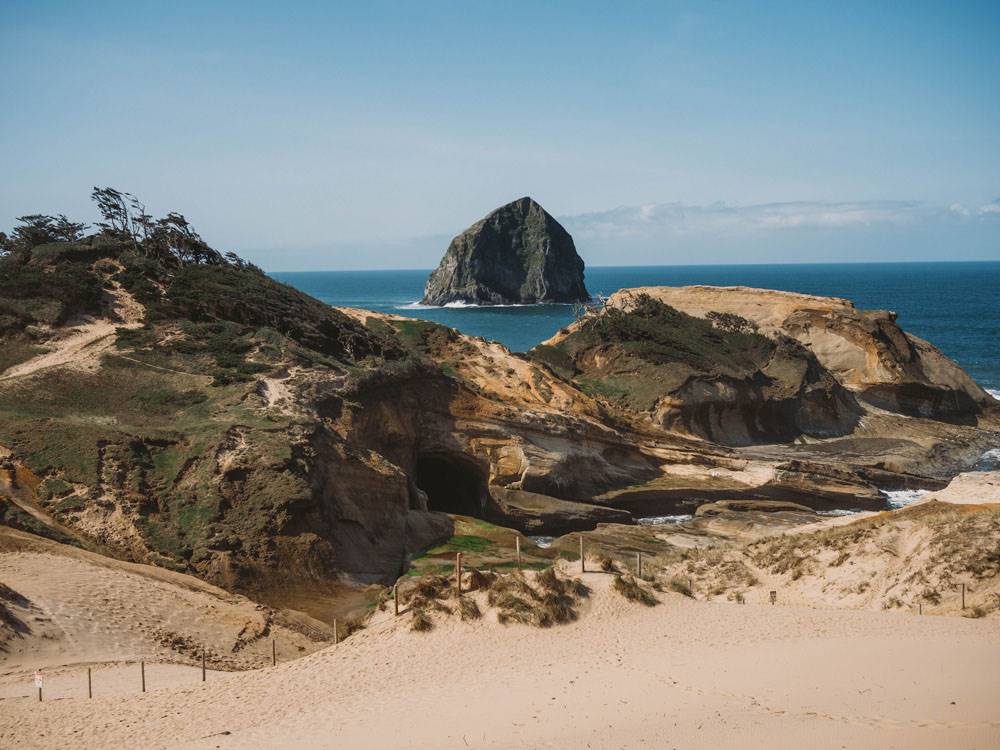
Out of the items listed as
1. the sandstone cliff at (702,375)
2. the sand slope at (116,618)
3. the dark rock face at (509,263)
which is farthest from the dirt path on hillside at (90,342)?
the dark rock face at (509,263)

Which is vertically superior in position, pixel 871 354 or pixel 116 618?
pixel 871 354

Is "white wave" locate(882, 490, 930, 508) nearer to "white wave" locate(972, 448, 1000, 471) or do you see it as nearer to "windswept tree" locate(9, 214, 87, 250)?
"white wave" locate(972, 448, 1000, 471)

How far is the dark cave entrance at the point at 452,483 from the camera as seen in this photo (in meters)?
34.7

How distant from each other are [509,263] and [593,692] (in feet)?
369

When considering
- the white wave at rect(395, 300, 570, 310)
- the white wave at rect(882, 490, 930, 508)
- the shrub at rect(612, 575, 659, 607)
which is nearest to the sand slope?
the shrub at rect(612, 575, 659, 607)

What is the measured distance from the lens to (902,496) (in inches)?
1542

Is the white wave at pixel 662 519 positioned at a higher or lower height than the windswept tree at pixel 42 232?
lower

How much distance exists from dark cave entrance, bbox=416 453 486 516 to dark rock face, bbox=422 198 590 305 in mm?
86485

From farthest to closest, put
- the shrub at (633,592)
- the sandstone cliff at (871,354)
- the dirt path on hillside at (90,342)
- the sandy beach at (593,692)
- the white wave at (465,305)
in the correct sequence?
the white wave at (465,305), the sandstone cliff at (871,354), the dirt path on hillside at (90,342), the shrub at (633,592), the sandy beach at (593,692)

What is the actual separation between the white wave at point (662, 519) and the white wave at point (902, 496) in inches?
331

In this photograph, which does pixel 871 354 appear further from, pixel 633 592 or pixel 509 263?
pixel 509 263

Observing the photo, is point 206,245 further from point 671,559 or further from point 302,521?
point 671,559

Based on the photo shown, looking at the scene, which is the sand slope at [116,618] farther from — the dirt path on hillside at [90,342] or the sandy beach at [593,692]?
the dirt path on hillside at [90,342]

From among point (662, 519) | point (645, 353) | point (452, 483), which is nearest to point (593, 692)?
point (662, 519)
